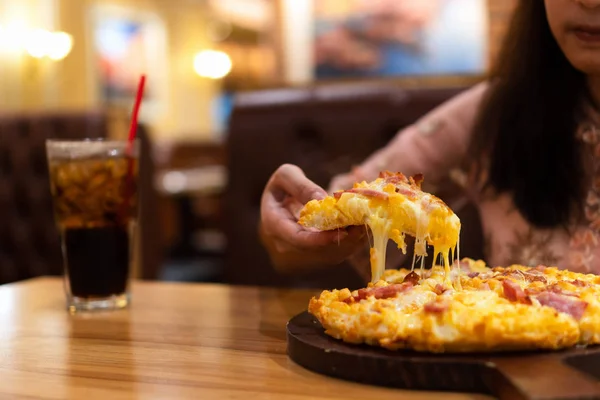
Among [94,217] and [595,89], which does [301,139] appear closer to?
[595,89]

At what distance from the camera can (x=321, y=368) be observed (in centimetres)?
76

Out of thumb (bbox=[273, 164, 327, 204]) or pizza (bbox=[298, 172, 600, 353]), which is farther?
thumb (bbox=[273, 164, 327, 204])

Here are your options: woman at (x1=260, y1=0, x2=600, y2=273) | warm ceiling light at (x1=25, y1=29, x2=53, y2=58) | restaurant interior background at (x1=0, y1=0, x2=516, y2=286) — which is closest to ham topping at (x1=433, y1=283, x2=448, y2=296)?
woman at (x1=260, y1=0, x2=600, y2=273)

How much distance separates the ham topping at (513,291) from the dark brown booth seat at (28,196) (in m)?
2.26

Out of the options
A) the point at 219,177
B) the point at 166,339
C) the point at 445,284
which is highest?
the point at 445,284

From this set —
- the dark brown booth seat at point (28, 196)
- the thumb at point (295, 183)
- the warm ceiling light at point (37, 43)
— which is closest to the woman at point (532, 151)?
the thumb at point (295, 183)

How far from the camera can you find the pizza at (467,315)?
0.69m

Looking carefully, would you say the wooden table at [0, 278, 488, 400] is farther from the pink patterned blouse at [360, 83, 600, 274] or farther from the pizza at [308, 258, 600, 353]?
the pink patterned blouse at [360, 83, 600, 274]

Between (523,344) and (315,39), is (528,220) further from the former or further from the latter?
(315,39)

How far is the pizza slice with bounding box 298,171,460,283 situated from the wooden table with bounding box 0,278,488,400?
0.15 metres

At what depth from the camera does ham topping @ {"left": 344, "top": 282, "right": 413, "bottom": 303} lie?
2.56ft

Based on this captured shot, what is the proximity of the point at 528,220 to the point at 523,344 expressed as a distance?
716mm

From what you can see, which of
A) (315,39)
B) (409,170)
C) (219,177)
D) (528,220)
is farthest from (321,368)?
(219,177)

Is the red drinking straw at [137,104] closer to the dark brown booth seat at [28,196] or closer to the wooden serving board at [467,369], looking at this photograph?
the wooden serving board at [467,369]
